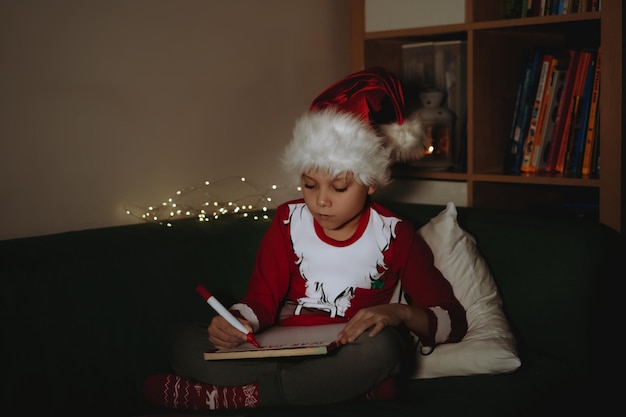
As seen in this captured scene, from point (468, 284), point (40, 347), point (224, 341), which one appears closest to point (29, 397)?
point (40, 347)

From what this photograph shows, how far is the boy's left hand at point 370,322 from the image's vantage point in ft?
4.64

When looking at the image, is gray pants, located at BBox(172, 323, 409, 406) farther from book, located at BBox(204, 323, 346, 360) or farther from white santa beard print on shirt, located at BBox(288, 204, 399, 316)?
white santa beard print on shirt, located at BBox(288, 204, 399, 316)

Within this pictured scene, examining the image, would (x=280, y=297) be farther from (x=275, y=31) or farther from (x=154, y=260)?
(x=275, y=31)

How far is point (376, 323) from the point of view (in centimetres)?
143

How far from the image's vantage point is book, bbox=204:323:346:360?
1.30 meters

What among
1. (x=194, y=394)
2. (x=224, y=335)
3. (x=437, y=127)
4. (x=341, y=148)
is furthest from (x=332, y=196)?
(x=437, y=127)

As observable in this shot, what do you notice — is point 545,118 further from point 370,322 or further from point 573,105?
point 370,322

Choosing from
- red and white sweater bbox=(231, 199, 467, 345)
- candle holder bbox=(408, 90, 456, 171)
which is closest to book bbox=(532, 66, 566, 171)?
candle holder bbox=(408, 90, 456, 171)

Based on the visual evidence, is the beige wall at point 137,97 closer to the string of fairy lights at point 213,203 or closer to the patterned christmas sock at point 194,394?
the string of fairy lights at point 213,203

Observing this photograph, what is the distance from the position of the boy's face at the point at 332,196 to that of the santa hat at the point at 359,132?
0.6 inches

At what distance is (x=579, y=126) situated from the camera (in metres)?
2.06

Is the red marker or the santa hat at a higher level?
the santa hat

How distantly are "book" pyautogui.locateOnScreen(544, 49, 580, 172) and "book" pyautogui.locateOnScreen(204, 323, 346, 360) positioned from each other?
2.93 feet

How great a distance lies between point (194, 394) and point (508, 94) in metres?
1.34
